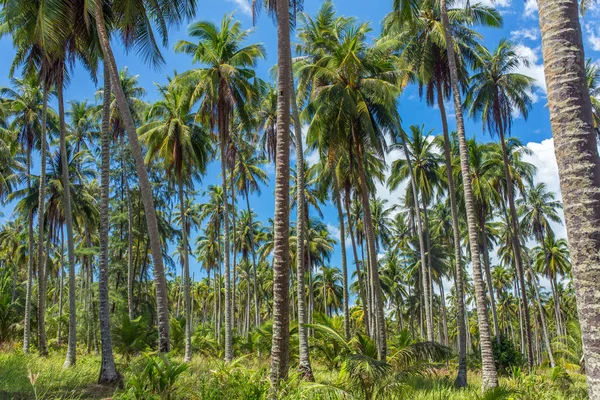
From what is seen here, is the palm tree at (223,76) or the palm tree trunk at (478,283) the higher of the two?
the palm tree at (223,76)

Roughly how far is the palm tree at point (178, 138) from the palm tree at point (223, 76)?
1.23 metres

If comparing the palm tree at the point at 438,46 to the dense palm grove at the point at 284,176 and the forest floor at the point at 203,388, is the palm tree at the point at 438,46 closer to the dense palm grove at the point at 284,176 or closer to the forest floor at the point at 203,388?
the dense palm grove at the point at 284,176

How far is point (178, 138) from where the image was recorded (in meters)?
21.5

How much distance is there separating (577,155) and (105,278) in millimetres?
11808

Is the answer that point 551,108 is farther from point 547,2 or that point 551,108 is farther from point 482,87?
point 482,87

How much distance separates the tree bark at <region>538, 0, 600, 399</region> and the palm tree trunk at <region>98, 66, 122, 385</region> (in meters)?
10.8

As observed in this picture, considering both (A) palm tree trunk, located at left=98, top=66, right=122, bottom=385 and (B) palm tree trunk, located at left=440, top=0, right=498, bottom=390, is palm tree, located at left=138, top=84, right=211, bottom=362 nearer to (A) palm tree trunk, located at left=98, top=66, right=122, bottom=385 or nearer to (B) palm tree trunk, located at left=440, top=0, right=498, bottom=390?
(A) palm tree trunk, located at left=98, top=66, right=122, bottom=385

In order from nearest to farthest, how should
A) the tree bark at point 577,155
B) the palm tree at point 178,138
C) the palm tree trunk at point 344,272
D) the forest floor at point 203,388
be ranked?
the tree bark at point 577,155
the forest floor at point 203,388
the palm tree at point 178,138
the palm tree trunk at point 344,272

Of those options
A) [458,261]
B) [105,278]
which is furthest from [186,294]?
[458,261]

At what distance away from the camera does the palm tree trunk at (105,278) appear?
11359 mm

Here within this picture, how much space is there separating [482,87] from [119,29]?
17.7m

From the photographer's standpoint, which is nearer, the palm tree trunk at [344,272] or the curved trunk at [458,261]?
the curved trunk at [458,261]

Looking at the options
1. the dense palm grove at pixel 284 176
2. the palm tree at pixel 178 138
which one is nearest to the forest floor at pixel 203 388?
the dense palm grove at pixel 284 176

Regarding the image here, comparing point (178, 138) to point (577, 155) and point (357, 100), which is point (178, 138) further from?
point (577, 155)
